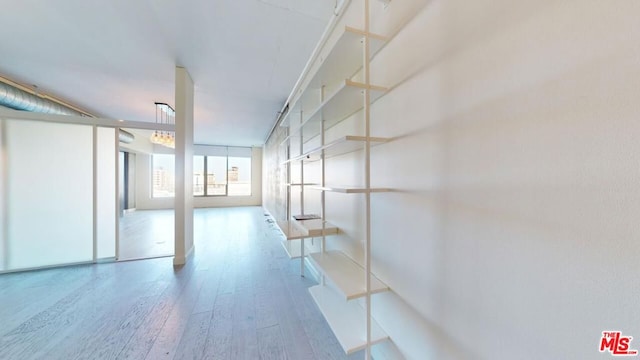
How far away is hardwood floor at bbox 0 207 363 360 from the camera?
1527mm

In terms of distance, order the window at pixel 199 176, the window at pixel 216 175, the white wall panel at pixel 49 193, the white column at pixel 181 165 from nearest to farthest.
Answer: the white wall panel at pixel 49 193
the white column at pixel 181 165
the window at pixel 199 176
the window at pixel 216 175

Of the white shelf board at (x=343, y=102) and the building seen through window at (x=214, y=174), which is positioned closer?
the white shelf board at (x=343, y=102)

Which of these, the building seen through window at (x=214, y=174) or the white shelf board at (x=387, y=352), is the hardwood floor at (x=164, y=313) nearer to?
the white shelf board at (x=387, y=352)

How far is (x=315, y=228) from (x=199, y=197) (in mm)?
8547

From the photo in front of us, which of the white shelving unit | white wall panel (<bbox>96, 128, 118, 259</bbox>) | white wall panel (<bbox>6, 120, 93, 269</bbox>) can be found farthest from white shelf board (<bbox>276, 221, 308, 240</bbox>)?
white wall panel (<bbox>6, 120, 93, 269</bbox>)

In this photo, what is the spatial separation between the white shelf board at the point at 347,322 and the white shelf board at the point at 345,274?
9.9 inches

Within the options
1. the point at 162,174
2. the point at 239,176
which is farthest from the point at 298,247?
the point at 162,174

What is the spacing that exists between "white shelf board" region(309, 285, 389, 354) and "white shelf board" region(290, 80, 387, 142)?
1.39 meters

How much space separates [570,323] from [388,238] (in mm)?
808

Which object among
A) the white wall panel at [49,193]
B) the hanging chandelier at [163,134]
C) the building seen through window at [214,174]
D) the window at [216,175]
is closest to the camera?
the white wall panel at [49,193]

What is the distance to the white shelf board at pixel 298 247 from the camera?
262cm

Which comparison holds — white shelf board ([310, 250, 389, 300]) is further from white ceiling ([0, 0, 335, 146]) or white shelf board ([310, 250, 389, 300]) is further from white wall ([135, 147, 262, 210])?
white wall ([135, 147, 262, 210])

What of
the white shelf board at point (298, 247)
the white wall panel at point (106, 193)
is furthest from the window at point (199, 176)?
the white shelf board at point (298, 247)

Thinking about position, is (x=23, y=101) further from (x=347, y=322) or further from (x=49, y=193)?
(x=347, y=322)
